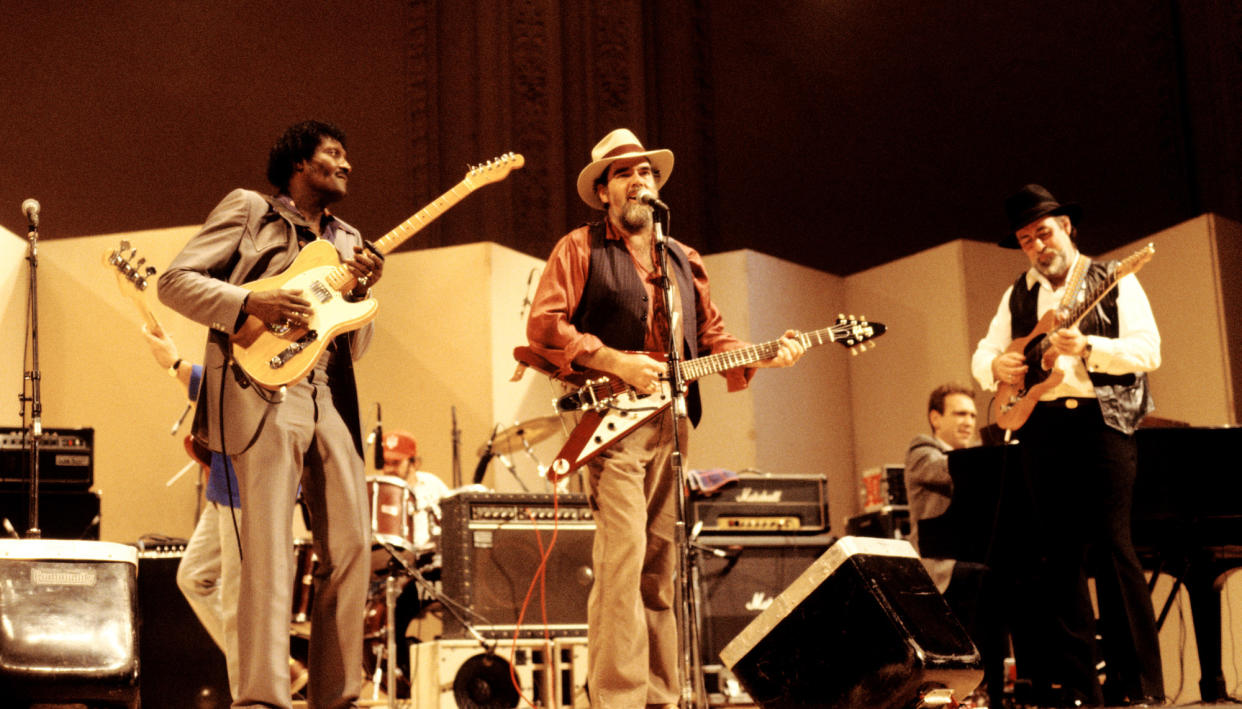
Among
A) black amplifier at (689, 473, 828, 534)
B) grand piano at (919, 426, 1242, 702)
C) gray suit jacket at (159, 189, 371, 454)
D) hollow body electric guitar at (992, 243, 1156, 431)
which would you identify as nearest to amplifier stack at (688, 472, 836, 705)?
black amplifier at (689, 473, 828, 534)

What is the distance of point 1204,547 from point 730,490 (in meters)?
2.08

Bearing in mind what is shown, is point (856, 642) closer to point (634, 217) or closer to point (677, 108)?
point (634, 217)

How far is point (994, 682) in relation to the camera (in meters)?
5.05

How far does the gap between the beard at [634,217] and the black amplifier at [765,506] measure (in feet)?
6.62

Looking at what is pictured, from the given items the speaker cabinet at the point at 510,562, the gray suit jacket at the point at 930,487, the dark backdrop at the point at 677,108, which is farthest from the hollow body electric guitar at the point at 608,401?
the dark backdrop at the point at 677,108

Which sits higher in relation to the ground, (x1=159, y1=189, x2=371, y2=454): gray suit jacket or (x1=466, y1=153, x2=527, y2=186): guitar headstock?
(x1=466, y1=153, x2=527, y2=186): guitar headstock

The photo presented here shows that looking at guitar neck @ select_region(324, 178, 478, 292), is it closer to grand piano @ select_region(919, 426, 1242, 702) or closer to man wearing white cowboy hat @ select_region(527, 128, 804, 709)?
man wearing white cowboy hat @ select_region(527, 128, 804, 709)

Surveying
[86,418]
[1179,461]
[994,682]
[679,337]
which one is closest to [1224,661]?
[994,682]

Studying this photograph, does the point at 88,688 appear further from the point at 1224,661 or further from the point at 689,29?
the point at 689,29

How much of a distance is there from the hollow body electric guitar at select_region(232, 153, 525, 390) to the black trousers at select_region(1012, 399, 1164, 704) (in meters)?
2.43

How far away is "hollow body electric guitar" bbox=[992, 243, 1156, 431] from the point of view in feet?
14.6

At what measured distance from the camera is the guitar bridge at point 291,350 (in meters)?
3.36

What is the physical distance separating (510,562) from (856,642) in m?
2.23

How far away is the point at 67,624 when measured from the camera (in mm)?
3447
